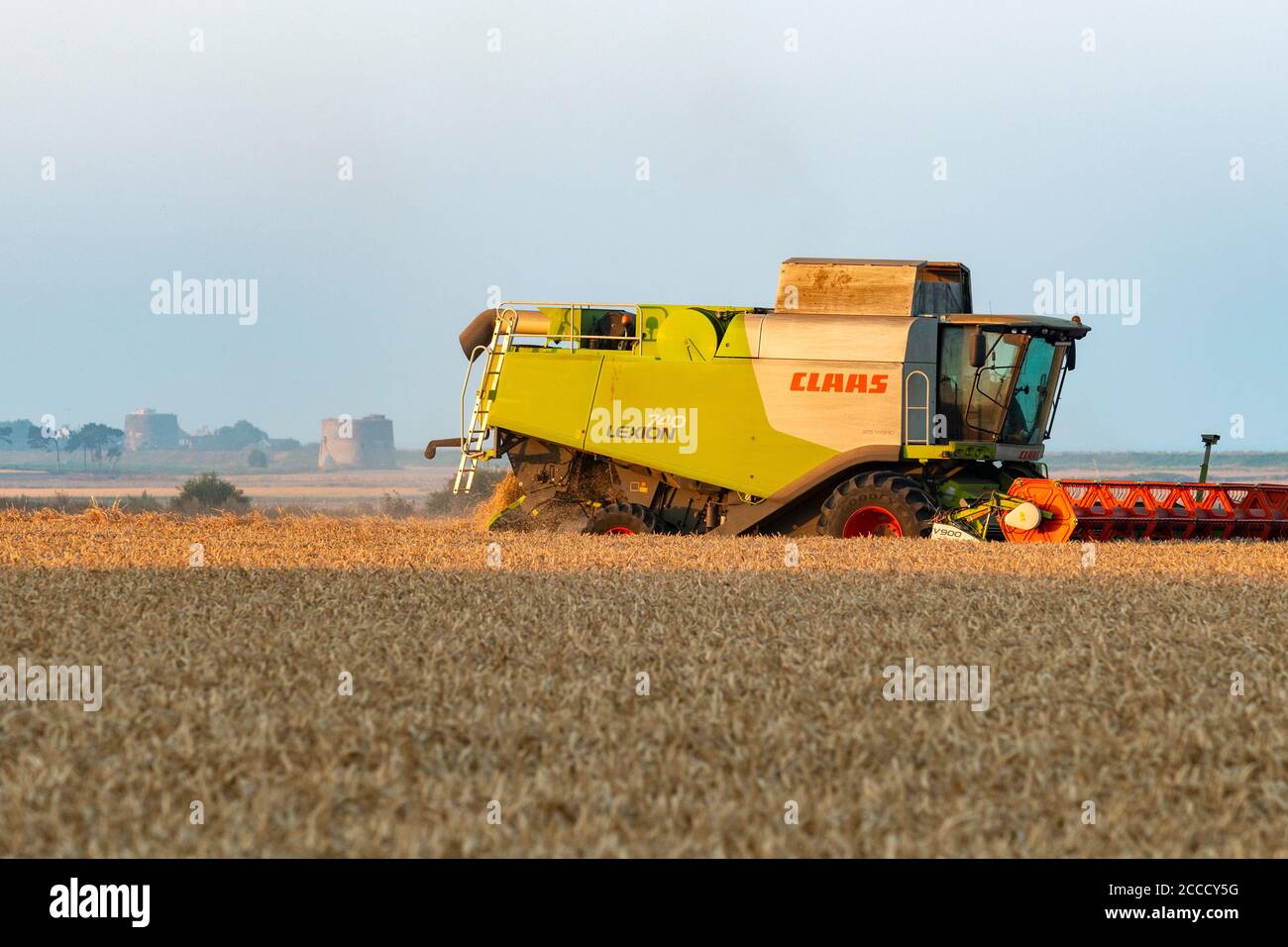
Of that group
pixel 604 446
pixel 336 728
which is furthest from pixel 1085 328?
pixel 336 728

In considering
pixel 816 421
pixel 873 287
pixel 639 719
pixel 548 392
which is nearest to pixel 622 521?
pixel 548 392

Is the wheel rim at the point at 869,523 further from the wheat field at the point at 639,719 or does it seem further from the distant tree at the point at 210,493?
the distant tree at the point at 210,493

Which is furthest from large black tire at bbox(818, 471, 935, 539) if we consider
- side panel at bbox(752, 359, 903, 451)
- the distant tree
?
the distant tree

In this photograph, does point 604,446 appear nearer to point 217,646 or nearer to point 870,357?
point 870,357

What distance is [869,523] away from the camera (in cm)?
1584

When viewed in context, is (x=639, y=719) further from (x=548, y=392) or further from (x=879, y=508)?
(x=548, y=392)

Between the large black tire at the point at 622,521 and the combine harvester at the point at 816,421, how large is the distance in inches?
0.9

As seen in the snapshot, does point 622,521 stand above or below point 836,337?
below

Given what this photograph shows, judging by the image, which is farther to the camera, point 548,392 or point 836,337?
point 548,392

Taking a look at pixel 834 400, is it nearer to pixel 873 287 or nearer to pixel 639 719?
pixel 873 287

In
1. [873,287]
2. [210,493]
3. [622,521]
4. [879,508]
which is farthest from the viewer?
[210,493]

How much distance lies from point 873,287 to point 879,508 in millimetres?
2567

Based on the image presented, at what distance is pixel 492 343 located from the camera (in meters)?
17.8

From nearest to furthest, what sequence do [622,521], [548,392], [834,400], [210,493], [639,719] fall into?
1. [639,719]
2. [834,400]
3. [622,521]
4. [548,392]
5. [210,493]
